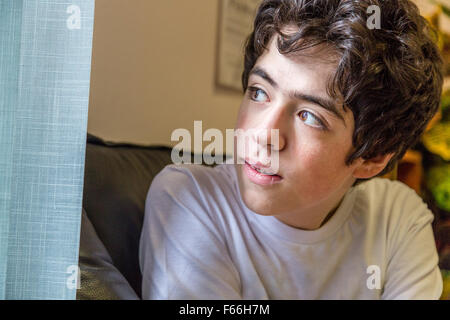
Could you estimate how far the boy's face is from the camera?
0.64m

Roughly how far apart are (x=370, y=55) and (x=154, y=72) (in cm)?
33

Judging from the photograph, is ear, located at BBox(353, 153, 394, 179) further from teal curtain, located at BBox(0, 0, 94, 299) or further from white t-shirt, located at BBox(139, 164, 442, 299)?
teal curtain, located at BBox(0, 0, 94, 299)

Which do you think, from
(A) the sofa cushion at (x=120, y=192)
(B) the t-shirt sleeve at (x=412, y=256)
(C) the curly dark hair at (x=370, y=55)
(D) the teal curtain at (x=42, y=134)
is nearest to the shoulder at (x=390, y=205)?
(B) the t-shirt sleeve at (x=412, y=256)

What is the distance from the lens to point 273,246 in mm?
776

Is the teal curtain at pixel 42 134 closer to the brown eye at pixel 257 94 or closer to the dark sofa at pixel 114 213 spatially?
the dark sofa at pixel 114 213

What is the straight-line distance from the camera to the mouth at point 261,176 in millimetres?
669

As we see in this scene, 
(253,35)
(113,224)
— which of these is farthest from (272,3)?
(113,224)

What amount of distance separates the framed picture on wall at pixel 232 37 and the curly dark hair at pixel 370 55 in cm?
3

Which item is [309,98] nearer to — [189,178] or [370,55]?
[370,55]

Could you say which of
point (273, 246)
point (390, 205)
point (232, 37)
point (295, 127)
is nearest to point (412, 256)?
point (390, 205)

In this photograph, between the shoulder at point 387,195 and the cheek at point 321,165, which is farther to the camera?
Result: the shoulder at point 387,195

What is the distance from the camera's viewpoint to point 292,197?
0.70 meters

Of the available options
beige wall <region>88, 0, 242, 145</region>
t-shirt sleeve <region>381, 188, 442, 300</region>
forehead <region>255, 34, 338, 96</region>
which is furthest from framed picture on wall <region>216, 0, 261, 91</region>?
t-shirt sleeve <region>381, 188, 442, 300</region>
